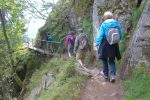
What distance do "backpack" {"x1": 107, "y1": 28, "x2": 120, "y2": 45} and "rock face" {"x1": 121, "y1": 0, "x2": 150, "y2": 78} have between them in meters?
0.62

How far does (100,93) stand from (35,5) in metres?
19.1

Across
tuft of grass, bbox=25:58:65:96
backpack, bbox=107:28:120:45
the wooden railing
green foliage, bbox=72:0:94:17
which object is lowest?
tuft of grass, bbox=25:58:65:96

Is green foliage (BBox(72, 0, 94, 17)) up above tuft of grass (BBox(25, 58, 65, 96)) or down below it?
above

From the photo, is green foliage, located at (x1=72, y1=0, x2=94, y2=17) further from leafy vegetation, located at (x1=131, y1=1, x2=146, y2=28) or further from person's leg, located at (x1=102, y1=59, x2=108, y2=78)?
person's leg, located at (x1=102, y1=59, x2=108, y2=78)

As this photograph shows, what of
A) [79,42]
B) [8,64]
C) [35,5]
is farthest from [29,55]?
[79,42]

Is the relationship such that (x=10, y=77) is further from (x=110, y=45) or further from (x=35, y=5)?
(x=110, y=45)

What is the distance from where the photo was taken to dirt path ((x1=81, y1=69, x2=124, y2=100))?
8.63 metres

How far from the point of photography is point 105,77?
9.61 m

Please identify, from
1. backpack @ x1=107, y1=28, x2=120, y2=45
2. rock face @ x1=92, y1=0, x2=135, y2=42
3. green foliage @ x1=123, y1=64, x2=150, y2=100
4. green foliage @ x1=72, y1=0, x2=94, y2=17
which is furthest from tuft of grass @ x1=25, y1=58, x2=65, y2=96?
green foliage @ x1=123, y1=64, x2=150, y2=100

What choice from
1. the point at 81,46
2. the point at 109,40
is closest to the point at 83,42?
the point at 81,46

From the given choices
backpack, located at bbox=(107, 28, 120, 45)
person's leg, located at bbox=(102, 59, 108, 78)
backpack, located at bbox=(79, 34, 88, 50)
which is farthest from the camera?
backpack, located at bbox=(79, 34, 88, 50)

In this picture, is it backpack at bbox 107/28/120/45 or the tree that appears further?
the tree

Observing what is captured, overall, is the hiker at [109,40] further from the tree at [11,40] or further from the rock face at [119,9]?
the tree at [11,40]

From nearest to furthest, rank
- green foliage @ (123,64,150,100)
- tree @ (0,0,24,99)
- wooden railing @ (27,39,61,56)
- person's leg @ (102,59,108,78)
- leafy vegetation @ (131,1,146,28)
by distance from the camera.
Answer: green foliage @ (123,64,150,100) < person's leg @ (102,59,108,78) < leafy vegetation @ (131,1,146,28) < wooden railing @ (27,39,61,56) < tree @ (0,0,24,99)
